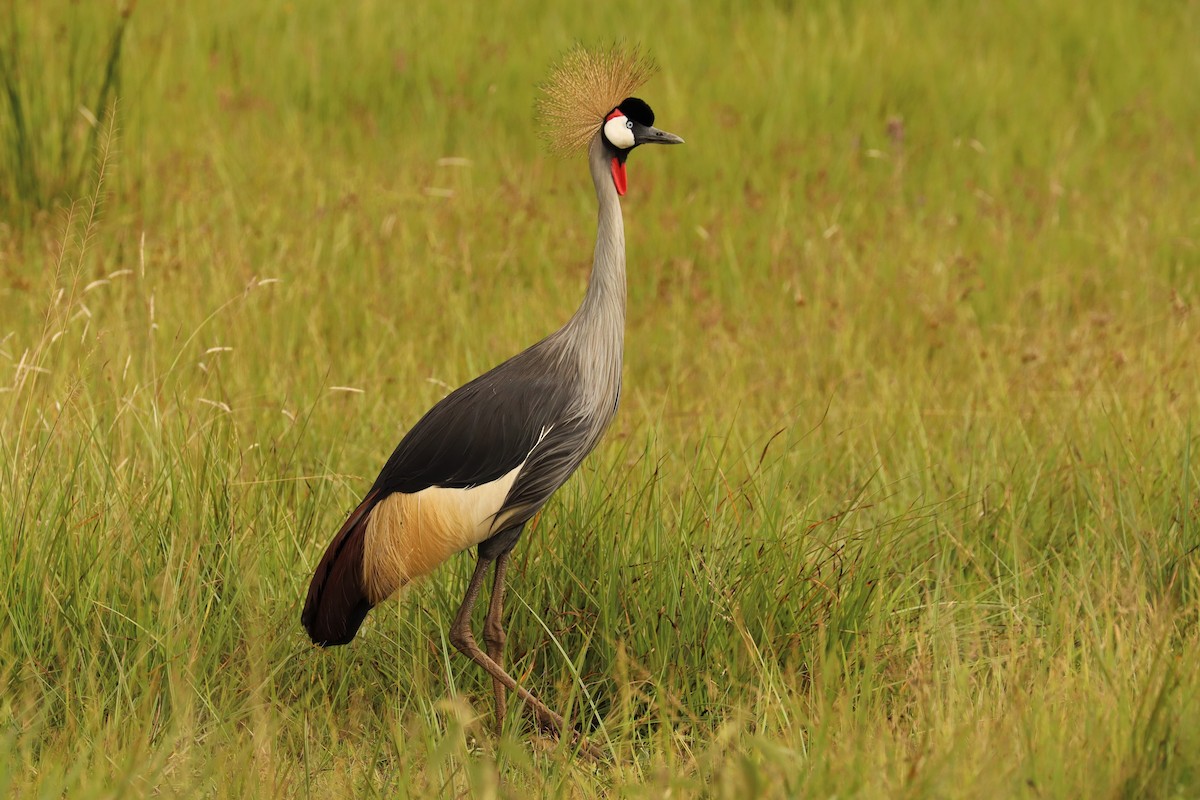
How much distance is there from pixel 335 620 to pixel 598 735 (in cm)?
66

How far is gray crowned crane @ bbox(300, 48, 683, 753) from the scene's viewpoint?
9.23ft

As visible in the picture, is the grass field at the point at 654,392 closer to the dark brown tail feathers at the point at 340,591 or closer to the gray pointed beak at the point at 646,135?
the dark brown tail feathers at the point at 340,591

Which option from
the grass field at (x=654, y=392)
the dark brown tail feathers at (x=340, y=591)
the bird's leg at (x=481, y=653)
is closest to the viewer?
the grass field at (x=654, y=392)

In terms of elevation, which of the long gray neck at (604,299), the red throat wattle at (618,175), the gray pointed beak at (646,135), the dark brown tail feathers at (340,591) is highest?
the gray pointed beak at (646,135)

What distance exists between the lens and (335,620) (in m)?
2.84

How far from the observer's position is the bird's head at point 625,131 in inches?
113

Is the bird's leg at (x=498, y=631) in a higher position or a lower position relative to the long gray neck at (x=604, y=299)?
lower

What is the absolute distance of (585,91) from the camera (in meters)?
2.90

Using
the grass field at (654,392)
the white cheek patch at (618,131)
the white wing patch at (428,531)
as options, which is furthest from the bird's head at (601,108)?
the grass field at (654,392)

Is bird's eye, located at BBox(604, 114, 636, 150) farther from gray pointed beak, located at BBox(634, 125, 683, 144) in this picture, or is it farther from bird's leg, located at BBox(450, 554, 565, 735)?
bird's leg, located at BBox(450, 554, 565, 735)

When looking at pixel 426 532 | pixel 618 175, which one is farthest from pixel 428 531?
pixel 618 175

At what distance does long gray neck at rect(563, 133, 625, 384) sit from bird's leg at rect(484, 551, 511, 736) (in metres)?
0.50

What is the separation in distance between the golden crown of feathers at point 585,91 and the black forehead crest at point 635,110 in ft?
0.15

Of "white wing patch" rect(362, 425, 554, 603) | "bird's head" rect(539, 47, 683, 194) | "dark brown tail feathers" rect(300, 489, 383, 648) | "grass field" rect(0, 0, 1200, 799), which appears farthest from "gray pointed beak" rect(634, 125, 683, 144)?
"dark brown tail feathers" rect(300, 489, 383, 648)
